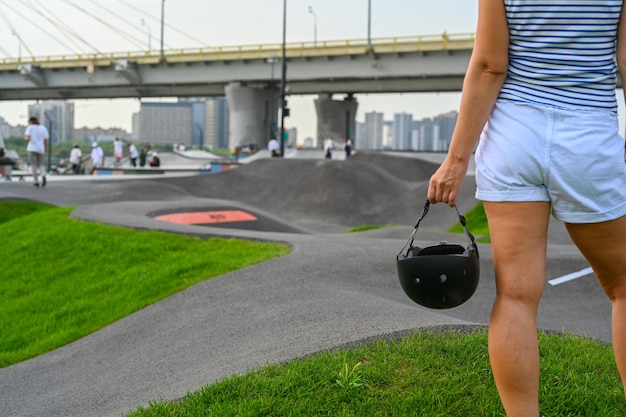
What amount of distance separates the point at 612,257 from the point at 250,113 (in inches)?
2396

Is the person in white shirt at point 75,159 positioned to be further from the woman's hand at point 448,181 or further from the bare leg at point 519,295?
the bare leg at point 519,295

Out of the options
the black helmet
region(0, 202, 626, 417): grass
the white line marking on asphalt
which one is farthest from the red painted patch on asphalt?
the black helmet

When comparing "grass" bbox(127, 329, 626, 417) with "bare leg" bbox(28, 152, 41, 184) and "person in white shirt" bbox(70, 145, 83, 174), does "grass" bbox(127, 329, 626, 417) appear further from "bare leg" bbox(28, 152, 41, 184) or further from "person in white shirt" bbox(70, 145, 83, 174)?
"person in white shirt" bbox(70, 145, 83, 174)

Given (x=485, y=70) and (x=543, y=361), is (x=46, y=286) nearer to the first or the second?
(x=543, y=361)

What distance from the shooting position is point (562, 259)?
32.1 ft

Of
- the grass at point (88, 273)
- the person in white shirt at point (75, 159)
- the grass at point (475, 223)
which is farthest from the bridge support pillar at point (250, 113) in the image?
the grass at point (88, 273)

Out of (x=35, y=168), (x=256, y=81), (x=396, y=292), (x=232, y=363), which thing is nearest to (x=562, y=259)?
(x=396, y=292)

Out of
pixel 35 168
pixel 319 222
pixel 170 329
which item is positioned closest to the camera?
pixel 170 329

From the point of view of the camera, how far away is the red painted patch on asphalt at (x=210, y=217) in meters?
15.7

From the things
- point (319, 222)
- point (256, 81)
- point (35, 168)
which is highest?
point (256, 81)

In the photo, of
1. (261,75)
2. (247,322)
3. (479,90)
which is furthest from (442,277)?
(261,75)

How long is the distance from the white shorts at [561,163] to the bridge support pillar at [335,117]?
6385 centimetres

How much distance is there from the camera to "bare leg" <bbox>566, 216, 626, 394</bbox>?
2.66 meters

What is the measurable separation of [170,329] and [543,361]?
3600mm
